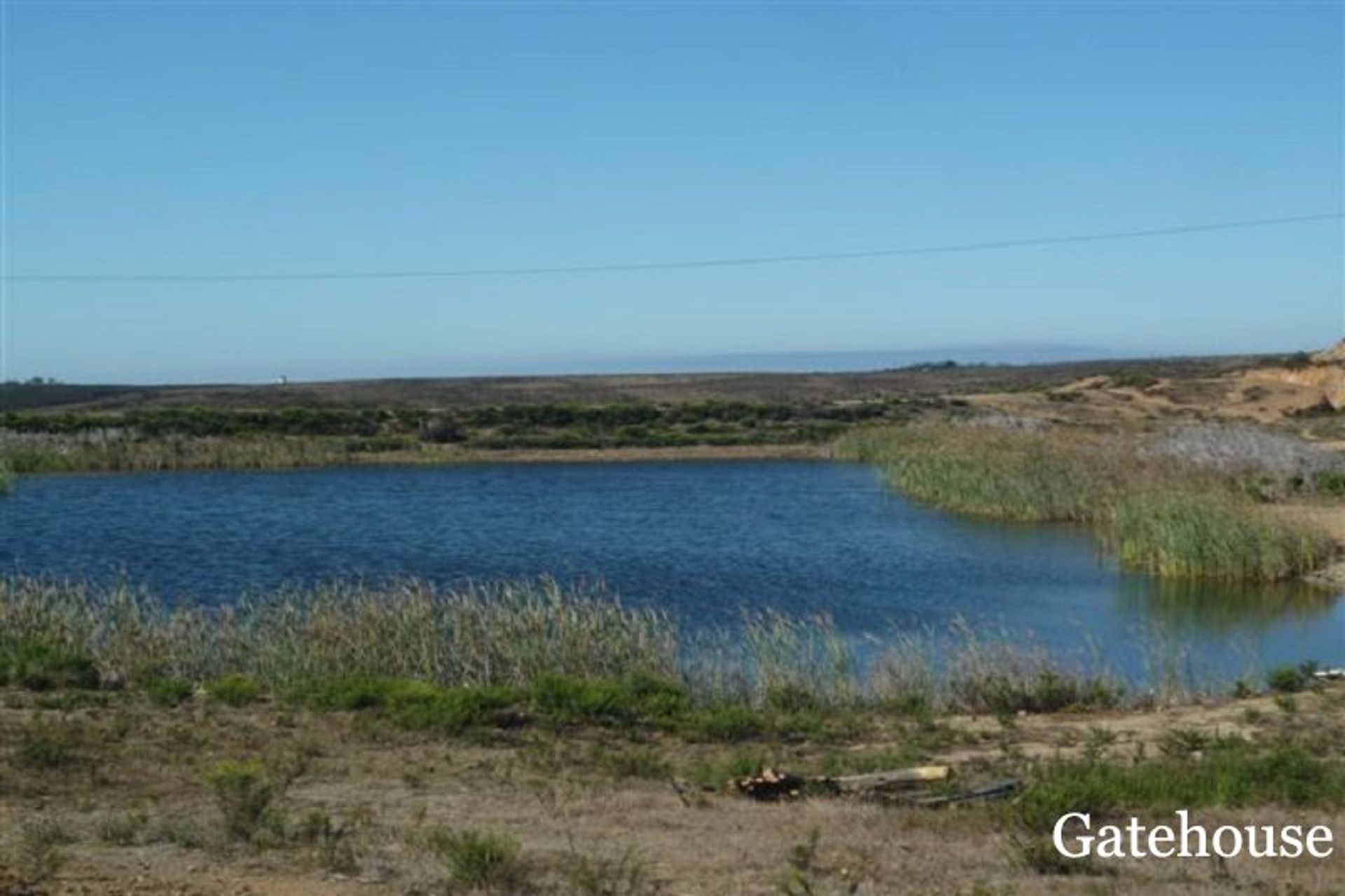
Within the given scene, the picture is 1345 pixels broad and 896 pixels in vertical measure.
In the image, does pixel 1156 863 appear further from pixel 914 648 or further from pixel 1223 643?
pixel 1223 643

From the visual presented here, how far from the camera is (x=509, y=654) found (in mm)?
17156

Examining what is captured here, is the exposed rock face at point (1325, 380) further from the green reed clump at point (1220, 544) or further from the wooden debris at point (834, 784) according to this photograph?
the wooden debris at point (834, 784)

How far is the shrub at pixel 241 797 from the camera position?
930cm

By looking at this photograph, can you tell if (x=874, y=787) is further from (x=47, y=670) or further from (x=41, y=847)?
(x=47, y=670)

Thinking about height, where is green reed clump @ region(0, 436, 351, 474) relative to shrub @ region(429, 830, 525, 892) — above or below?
below

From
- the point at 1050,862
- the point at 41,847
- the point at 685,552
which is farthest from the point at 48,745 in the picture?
the point at 685,552

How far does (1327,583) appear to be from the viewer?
90.1ft

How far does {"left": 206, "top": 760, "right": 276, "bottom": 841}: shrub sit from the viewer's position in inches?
366

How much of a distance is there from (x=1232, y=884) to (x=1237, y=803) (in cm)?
229

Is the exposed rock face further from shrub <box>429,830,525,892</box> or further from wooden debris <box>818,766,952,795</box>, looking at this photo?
shrub <box>429,830,525,892</box>

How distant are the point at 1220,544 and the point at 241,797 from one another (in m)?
21.8

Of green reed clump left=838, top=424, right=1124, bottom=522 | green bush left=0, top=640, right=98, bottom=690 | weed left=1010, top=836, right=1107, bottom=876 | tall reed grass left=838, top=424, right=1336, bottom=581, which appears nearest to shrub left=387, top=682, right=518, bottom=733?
green bush left=0, top=640, right=98, bottom=690

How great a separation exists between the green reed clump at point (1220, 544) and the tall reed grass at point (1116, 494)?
2cm

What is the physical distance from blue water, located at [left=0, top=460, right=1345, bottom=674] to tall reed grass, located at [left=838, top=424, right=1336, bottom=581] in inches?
24.4
